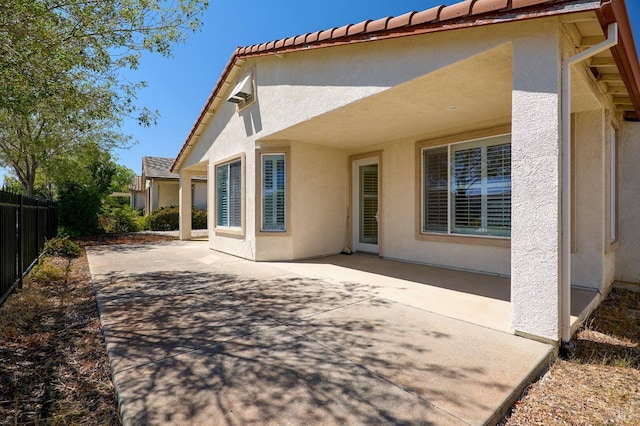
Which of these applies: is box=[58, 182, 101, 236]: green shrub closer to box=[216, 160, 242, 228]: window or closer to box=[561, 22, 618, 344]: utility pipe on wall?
box=[216, 160, 242, 228]: window

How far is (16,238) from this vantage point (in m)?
6.18

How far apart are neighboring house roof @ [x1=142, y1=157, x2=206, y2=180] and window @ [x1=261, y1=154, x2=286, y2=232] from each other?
1666 centimetres

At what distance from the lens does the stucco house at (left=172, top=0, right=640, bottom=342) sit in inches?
142

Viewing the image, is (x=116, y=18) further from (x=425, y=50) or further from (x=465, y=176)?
(x=465, y=176)

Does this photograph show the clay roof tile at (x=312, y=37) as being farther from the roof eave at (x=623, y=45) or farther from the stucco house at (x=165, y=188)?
the stucco house at (x=165, y=188)

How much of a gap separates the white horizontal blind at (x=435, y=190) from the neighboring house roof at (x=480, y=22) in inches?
137

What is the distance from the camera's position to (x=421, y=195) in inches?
324

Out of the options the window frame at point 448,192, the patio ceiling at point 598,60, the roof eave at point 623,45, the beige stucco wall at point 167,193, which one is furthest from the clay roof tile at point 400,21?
the beige stucco wall at point 167,193

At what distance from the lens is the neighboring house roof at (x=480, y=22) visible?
3.30 m

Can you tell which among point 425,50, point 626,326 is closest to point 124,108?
point 425,50

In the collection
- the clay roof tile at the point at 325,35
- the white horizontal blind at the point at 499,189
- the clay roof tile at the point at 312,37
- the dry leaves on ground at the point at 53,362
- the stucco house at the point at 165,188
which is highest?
the clay roof tile at the point at 312,37

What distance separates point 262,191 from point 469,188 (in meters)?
5.28

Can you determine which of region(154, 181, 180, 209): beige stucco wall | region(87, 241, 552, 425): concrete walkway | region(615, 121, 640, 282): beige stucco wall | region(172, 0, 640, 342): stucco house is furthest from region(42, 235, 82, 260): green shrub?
region(154, 181, 180, 209): beige stucco wall

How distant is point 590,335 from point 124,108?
10080 mm
